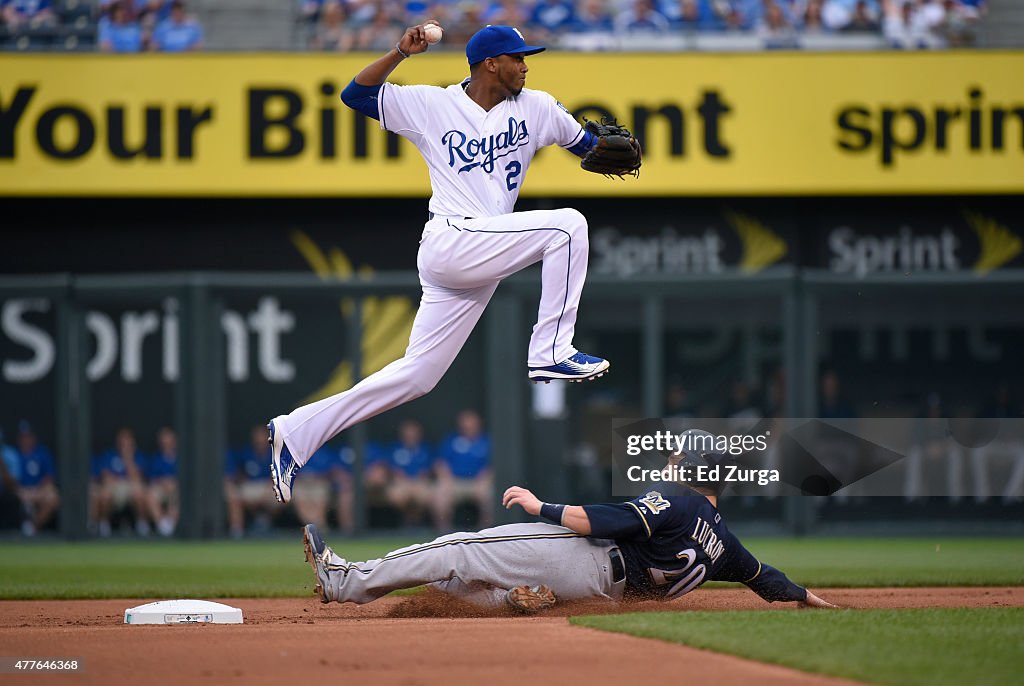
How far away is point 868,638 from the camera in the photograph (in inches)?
211

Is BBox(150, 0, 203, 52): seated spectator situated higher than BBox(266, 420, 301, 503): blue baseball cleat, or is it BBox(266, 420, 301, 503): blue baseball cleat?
BBox(150, 0, 203, 52): seated spectator

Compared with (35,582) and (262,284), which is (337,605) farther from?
(262,284)

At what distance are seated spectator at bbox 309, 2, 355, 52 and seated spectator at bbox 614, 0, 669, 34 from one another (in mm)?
2487

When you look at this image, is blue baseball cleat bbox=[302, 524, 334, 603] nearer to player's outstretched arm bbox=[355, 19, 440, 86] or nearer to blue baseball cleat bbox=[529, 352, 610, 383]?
blue baseball cleat bbox=[529, 352, 610, 383]

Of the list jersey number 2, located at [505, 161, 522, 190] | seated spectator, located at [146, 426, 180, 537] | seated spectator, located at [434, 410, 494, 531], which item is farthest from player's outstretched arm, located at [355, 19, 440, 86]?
seated spectator, located at [146, 426, 180, 537]

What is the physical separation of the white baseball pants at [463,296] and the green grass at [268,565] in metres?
2.23

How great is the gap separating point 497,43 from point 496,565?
2239 mm

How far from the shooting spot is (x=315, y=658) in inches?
194

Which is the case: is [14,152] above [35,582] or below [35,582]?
above

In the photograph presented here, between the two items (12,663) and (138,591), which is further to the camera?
(138,591)

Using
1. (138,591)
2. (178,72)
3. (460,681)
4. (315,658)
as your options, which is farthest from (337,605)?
(178,72)

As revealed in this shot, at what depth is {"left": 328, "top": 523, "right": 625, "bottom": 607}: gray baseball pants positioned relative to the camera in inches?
247

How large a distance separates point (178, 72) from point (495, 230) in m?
7.72

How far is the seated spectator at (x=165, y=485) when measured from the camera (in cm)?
1240
